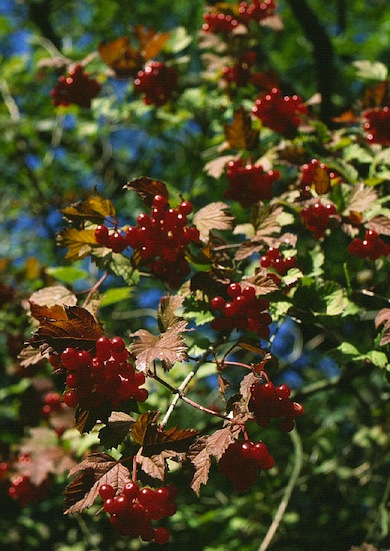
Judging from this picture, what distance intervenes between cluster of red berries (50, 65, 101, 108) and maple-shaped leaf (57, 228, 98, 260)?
1414 mm

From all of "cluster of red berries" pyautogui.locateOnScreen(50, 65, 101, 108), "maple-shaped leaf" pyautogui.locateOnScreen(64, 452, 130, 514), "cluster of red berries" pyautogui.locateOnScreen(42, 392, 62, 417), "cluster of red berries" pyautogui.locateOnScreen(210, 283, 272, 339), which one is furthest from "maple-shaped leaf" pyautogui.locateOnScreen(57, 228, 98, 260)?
"cluster of red berries" pyautogui.locateOnScreen(50, 65, 101, 108)

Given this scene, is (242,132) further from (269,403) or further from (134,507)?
(134,507)

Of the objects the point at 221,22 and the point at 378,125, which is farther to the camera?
the point at 221,22

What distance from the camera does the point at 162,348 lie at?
1.48 m

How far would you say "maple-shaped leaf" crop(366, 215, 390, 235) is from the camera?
1877 mm

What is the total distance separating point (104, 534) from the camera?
3064mm

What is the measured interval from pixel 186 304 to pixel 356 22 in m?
8.36

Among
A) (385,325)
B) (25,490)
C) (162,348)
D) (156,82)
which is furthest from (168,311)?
(156,82)

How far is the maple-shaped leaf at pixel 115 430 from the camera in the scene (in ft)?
4.61

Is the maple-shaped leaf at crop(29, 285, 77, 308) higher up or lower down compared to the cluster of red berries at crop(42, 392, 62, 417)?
higher up

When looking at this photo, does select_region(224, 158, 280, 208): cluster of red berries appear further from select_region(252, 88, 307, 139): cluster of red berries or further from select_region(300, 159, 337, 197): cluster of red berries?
select_region(252, 88, 307, 139): cluster of red berries

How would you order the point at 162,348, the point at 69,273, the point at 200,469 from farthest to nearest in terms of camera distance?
the point at 69,273 < the point at 162,348 < the point at 200,469

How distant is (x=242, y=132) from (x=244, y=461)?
1508 millimetres

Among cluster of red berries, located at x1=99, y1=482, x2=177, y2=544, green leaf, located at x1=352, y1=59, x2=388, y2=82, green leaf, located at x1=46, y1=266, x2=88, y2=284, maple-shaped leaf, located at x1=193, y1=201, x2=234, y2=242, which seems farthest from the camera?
green leaf, located at x1=352, y1=59, x2=388, y2=82
